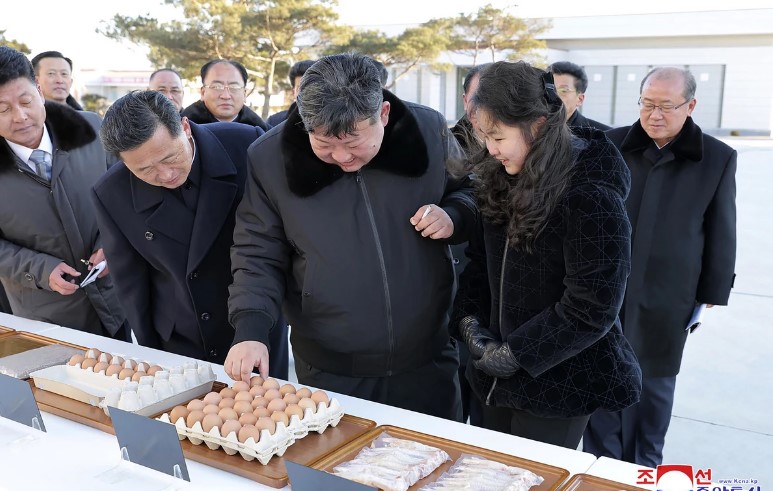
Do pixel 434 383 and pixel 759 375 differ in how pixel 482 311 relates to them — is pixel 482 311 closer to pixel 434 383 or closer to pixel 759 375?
pixel 434 383

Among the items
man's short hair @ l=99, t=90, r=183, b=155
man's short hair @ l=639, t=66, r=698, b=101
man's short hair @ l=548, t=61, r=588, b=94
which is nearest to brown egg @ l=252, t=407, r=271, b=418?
man's short hair @ l=99, t=90, r=183, b=155

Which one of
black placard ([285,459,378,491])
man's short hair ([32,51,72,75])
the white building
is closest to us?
black placard ([285,459,378,491])

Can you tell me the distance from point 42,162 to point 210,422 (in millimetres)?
1313

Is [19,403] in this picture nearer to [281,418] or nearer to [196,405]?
[196,405]

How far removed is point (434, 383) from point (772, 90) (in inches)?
1031

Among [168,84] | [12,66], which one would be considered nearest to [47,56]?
[168,84]

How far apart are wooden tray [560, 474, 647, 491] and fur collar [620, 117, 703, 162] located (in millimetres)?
1566

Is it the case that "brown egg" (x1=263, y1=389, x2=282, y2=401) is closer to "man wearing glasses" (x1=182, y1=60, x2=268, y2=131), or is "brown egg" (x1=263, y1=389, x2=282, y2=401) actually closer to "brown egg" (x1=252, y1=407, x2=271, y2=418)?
"brown egg" (x1=252, y1=407, x2=271, y2=418)

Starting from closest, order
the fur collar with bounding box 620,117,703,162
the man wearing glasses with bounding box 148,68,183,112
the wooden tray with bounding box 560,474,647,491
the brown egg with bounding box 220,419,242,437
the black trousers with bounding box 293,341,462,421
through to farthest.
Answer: the wooden tray with bounding box 560,474,647,491
the brown egg with bounding box 220,419,242,437
the black trousers with bounding box 293,341,462,421
the fur collar with bounding box 620,117,703,162
the man wearing glasses with bounding box 148,68,183,112

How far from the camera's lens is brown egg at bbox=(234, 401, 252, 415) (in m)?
1.28

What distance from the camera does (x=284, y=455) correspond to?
1208 millimetres

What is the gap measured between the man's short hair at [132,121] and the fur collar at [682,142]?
1585 mm

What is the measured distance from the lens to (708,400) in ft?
10.5

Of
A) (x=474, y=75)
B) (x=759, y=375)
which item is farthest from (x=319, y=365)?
(x=759, y=375)
